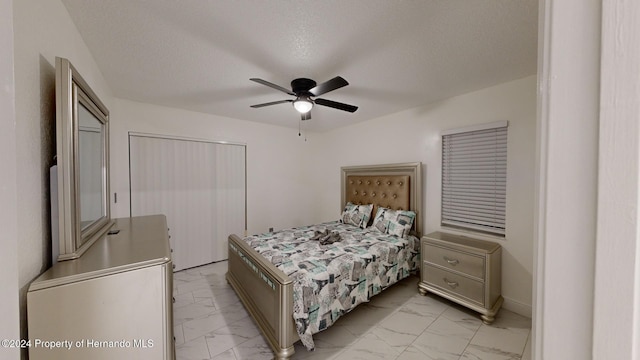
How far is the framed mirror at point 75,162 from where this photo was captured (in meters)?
0.98

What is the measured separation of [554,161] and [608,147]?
0.18 feet

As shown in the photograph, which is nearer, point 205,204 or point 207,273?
point 207,273

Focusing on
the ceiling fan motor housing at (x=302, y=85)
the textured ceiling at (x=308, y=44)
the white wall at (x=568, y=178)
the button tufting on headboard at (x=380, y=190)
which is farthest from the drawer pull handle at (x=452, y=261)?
the white wall at (x=568, y=178)

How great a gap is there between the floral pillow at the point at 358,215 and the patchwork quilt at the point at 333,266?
0.95 ft

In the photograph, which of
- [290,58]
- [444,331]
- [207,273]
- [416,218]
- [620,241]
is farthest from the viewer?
[207,273]

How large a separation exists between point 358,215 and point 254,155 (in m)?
2.01

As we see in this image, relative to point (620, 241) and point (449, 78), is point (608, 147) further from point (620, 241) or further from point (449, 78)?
point (449, 78)

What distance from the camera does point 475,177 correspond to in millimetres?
2588

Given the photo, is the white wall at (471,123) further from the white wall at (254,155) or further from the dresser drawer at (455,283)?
the white wall at (254,155)

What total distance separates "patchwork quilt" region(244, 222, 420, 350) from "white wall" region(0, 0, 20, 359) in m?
1.53

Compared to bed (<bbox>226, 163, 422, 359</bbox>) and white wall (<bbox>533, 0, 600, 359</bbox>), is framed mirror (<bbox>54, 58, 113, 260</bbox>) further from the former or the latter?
white wall (<bbox>533, 0, 600, 359</bbox>)

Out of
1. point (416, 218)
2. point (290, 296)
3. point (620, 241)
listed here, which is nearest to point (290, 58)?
point (290, 296)

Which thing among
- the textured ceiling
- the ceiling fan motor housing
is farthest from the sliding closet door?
the ceiling fan motor housing

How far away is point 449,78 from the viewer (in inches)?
87.7
